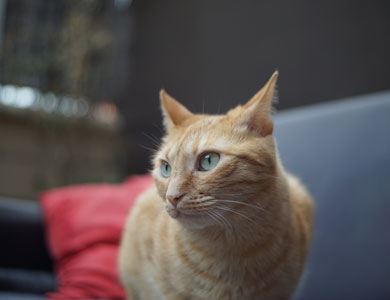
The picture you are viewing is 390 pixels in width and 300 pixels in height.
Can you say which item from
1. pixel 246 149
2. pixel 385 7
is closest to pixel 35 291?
pixel 246 149

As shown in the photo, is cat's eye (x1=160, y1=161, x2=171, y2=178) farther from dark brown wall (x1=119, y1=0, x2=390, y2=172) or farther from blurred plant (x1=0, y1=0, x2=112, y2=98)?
blurred plant (x1=0, y1=0, x2=112, y2=98)

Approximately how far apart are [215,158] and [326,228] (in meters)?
0.72

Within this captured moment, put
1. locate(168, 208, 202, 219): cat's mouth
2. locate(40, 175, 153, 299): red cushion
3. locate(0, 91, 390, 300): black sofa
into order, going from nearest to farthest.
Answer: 1. locate(168, 208, 202, 219): cat's mouth
2. locate(0, 91, 390, 300): black sofa
3. locate(40, 175, 153, 299): red cushion

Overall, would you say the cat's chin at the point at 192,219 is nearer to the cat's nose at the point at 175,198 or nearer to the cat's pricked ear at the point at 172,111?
the cat's nose at the point at 175,198

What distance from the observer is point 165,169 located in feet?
2.63

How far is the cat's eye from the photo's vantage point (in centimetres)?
79

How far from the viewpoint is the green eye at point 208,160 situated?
721mm

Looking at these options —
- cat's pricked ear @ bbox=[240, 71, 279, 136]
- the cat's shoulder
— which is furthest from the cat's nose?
the cat's shoulder

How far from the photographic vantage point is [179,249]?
793mm

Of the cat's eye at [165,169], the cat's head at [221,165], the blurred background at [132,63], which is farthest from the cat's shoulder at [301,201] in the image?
the blurred background at [132,63]

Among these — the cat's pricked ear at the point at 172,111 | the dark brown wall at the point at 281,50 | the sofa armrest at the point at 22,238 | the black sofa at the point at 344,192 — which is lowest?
the sofa armrest at the point at 22,238

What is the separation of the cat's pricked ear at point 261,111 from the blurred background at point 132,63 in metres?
0.65

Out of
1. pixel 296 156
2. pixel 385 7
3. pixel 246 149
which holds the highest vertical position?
pixel 385 7

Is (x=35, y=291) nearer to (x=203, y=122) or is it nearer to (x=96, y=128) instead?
(x=203, y=122)
